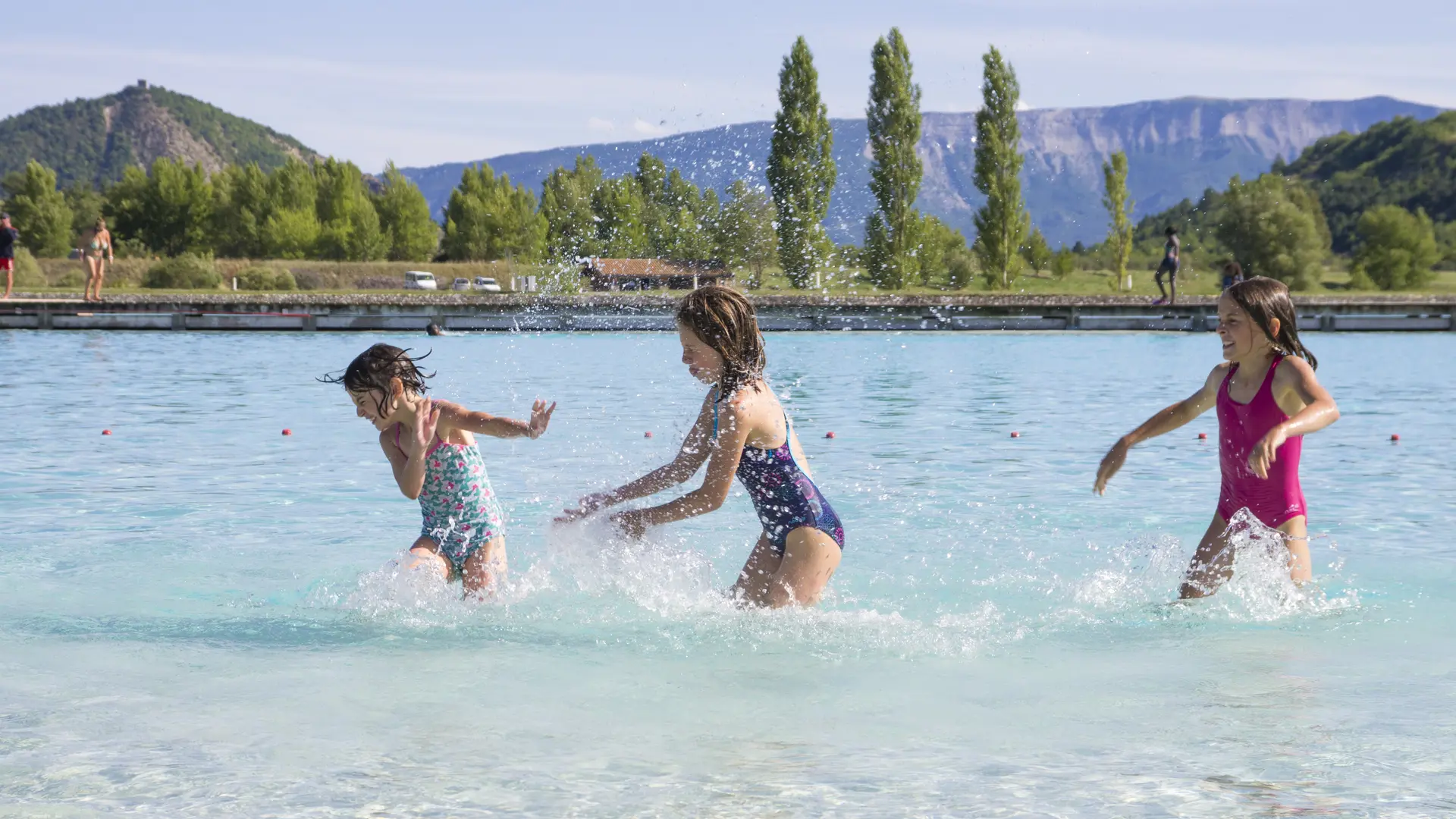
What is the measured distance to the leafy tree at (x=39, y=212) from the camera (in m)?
80.6

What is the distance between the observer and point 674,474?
15.9 feet

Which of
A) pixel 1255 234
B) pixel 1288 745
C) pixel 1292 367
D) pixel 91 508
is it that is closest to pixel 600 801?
pixel 1288 745

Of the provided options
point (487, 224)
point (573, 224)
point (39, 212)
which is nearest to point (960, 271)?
point (573, 224)

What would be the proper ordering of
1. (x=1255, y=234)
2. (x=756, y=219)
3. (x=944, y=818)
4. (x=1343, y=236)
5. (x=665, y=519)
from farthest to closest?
(x=1343, y=236)
(x=1255, y=234)
(x=756, y=219)
(x=665, y=519)
(x=944, y=818)

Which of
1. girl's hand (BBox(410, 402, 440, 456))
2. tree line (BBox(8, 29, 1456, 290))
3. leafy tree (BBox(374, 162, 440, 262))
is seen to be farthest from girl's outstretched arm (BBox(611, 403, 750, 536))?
leafy tree (BBox(374, 162, 440, 262))

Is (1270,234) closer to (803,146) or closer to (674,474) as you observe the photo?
(803,146)

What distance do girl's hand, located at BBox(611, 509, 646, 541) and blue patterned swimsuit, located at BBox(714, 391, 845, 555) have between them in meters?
0.38

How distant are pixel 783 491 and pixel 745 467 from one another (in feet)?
0.52

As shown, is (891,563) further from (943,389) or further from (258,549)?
(943,389)

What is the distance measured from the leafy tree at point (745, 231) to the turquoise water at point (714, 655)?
5.93m

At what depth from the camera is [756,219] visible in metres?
18.7

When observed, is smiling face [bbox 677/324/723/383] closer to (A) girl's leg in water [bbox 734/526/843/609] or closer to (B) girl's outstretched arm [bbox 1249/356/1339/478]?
(A) girl's leg in water [bbox 734/526/843/609]

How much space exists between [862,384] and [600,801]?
15.8m

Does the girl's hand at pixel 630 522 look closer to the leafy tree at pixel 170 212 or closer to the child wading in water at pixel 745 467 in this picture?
the child wading in water at pixel 745 467
